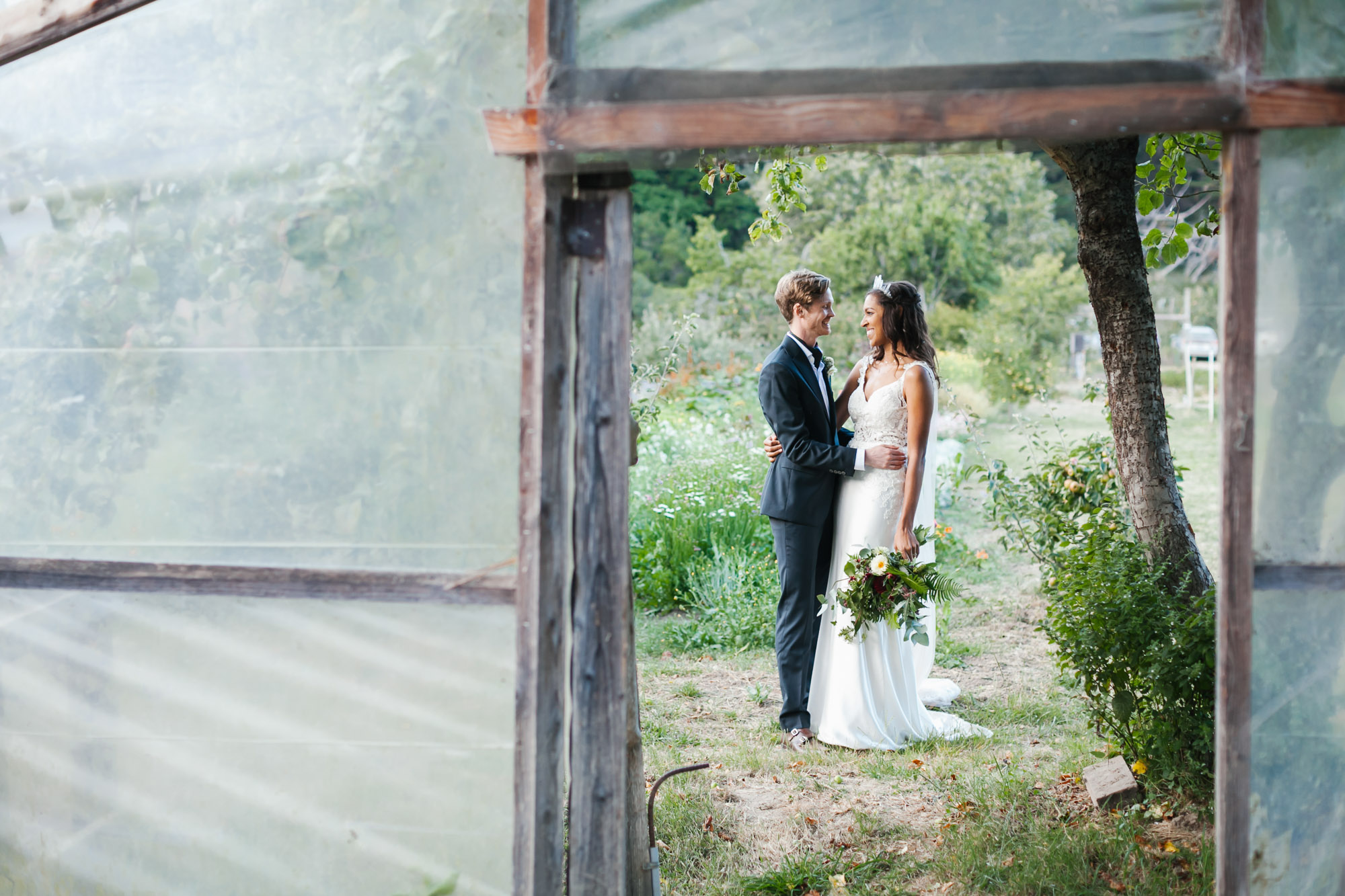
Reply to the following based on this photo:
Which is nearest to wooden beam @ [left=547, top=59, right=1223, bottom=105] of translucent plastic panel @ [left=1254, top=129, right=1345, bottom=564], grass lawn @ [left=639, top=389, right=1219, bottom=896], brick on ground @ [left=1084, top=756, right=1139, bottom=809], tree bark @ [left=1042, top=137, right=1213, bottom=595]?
translucent plastic panel @ [left=1254, top=129, right=1345, bottom=564]

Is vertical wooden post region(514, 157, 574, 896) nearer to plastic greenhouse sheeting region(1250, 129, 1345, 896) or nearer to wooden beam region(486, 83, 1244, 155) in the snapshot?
wooden beam region(486, 83, 1244, 155)

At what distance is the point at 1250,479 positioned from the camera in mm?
2326

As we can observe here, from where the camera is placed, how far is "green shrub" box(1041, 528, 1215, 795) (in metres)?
3.26

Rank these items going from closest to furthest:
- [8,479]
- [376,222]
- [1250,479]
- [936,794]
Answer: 1. [1250,479]
2. [376,222]
3. [8,479]
4. [936,794]

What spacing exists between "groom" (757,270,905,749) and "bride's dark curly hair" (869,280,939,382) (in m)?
0.25

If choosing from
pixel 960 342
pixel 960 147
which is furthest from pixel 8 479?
pixel 960 342

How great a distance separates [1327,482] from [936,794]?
7.06ft

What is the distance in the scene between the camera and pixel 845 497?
15.0 feet

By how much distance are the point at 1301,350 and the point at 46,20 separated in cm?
322

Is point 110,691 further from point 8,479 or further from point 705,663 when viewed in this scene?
point 705,663

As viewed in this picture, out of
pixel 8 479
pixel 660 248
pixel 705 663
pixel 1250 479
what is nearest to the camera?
pixel 1250 479

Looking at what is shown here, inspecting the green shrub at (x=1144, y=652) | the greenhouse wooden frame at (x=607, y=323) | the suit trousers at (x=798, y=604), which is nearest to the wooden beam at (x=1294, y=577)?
the greenhouse wooden frame at (x=607, y=323)

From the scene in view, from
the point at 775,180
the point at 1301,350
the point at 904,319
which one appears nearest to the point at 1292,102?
the point at 1301,350

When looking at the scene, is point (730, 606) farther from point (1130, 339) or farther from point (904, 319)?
point (1130, 339)
